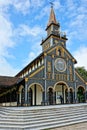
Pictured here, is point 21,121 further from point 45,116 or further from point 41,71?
point 41,71

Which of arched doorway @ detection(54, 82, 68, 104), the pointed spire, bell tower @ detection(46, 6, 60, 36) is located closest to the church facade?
arched doorway @ detection(54, 82, 68, 104)

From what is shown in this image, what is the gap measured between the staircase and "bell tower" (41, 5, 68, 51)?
48.6 ft

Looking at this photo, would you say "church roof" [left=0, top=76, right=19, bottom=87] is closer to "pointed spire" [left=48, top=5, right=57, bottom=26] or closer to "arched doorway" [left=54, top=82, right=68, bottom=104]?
"arched doorway" [left=54, top=82, right=68, bottom=104]

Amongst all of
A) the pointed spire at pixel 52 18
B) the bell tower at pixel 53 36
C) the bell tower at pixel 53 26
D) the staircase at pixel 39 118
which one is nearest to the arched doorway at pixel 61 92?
the bell tower at pixel 53 36

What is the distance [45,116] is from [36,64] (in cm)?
1335

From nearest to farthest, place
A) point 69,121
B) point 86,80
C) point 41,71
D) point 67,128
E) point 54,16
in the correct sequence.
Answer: point 67,128 → point 69,121 → point 41,71 → point 86,80 → point 54,16

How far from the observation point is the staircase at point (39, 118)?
12172mm

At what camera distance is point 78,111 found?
54.2 ft

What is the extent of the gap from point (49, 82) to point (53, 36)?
337 inches

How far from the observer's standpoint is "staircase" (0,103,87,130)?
39.9 ft

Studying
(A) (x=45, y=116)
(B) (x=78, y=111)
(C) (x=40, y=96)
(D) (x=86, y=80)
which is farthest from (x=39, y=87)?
(A) (x=45, y=116)

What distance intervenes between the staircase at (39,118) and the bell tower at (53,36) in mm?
14808

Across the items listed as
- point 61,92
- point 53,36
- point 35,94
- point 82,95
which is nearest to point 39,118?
point 35,94

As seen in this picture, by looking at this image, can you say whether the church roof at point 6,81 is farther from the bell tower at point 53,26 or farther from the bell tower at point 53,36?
the bell tower at point 53,26
